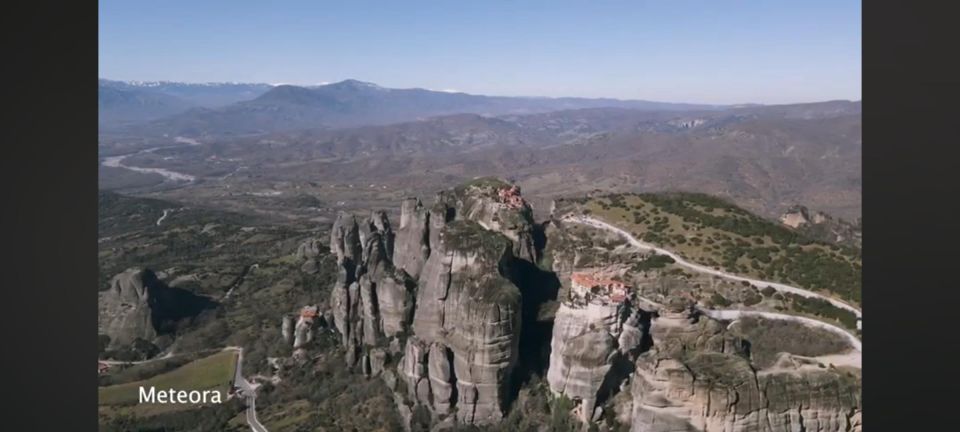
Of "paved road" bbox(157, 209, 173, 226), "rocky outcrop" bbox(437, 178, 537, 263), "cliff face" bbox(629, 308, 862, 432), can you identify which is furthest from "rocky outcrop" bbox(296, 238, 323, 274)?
"cliff face" bbox(629, 308, 862, 432)

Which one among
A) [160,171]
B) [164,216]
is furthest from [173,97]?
[164,216]

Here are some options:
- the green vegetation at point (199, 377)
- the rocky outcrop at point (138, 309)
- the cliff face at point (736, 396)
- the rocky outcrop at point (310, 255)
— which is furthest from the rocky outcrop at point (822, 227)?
the rocky outcrop at point (138, 309)

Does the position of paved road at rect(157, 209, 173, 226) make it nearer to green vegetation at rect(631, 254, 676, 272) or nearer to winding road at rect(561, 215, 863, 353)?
winding road at rect(561, 215, 863, 353)

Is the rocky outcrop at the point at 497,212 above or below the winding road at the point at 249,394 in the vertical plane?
above

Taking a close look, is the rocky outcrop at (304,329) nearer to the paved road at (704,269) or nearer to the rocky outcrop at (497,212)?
the rocky outcrop at (497,212)

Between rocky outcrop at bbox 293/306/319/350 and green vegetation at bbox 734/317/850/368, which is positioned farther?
rocky outcrop at bbox 293/306/319/350

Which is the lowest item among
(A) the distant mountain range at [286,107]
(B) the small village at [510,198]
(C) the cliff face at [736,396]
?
(C) the cliff face at [736,396]
